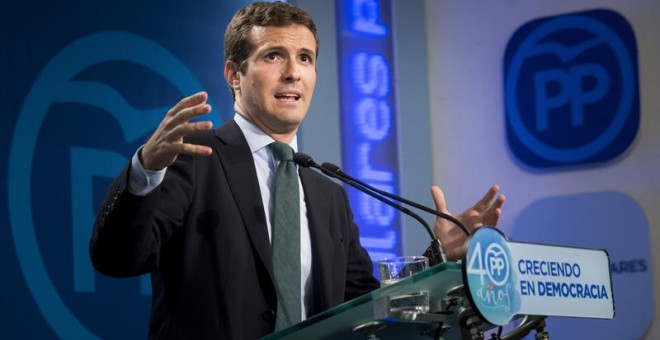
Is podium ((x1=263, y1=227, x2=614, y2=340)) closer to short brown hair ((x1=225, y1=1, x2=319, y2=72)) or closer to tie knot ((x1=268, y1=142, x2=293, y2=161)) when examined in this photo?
tie knot ((x1=268, y1=142, x2=293, y2=161))

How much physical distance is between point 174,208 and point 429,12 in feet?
10.7

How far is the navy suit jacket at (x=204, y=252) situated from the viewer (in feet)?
6.81

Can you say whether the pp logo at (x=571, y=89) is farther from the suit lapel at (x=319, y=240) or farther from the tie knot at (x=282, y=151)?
the tie knot at (x=282, y=151)

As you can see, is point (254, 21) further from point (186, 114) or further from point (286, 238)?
point (186, 114)

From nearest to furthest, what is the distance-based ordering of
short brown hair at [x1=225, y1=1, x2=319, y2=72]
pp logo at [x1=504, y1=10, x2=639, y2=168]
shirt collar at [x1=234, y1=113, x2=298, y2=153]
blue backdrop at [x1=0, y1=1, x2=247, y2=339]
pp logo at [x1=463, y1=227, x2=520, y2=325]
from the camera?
pp logo at [x1=463, y1=227, x2=520, y2=325] < shirt collar at [x1=234, y1=113, x2=298, y2=153] < short brown hair at [x1=225, y1=1, x2=319, y2=72] < blue backdrop at [x1=0, y1=1, x2=247, y2=339] < pp logo at [x1=504, y1=10, x2=639, y2=168]

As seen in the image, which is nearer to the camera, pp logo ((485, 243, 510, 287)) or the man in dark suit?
pp logo ((485, 243, 510, 287))

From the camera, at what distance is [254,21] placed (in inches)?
102

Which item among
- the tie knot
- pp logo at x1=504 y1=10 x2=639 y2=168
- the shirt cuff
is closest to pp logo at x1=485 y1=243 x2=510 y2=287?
the shirt cuff

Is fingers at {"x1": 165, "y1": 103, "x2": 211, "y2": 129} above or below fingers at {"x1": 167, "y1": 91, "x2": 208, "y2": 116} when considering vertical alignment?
below

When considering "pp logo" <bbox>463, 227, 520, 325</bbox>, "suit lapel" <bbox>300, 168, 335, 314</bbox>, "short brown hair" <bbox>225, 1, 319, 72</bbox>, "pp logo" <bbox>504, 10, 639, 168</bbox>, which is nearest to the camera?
"pp logo" <bbox>463, 227, 520, 325</bbox>

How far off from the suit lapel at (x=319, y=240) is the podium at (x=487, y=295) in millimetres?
486

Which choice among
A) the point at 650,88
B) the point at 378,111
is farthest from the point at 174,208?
the point at 650,88

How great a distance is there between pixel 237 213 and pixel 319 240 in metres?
0.23

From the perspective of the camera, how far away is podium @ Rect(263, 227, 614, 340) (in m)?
1.60
